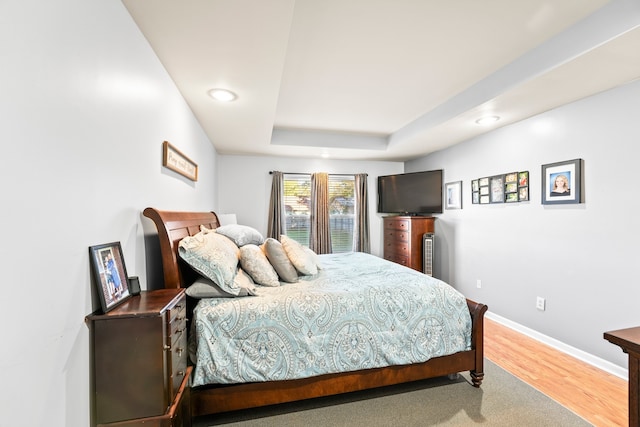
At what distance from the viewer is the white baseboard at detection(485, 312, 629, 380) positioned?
2262mm

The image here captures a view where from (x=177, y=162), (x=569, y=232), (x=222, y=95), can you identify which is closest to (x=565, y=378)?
(x=569, y=232)

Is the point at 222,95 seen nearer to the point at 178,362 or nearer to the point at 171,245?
the point at 171,245

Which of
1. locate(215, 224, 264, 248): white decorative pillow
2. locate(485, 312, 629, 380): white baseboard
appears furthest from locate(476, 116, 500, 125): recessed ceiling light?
locate(215, 224, 264, 248): white decorative pillow

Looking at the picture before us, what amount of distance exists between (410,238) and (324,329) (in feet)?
A: 10.1

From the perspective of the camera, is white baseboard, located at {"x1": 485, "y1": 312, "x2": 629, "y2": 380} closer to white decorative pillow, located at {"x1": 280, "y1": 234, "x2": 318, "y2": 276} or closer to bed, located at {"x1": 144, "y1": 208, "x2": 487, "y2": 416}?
bed, located at {"x1": 144, "y1": 208, "x2": 487, "y2": 416}

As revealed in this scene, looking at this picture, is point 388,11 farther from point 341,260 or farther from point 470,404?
point 470,404

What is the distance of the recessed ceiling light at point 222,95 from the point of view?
2355mm

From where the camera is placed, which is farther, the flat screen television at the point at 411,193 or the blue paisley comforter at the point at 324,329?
the flat screen television at the point at 411,193

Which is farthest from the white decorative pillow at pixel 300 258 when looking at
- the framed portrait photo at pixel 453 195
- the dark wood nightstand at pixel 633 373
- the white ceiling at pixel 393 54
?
the framed portrait photo at pixel 453 195

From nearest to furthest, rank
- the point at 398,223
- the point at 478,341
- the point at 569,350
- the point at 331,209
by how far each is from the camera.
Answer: the point at 478,341 → the point at 569,350 → the point at 398,223 → the point at 331,209

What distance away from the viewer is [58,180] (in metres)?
0.93

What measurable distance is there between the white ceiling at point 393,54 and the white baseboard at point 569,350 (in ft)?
7.66

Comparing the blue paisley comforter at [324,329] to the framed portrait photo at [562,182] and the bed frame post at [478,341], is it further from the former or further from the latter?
the framed portrait photo at [562,182]

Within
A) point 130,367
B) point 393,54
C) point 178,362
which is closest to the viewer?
point 130,367
